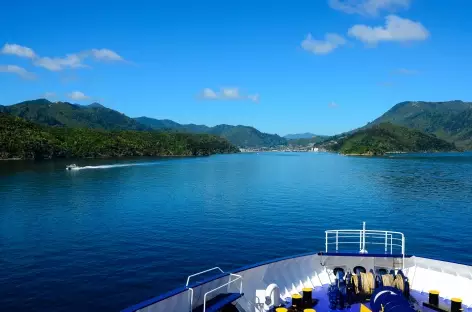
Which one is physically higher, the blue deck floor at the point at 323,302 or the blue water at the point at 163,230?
the blue deck floor at the point at 323,302

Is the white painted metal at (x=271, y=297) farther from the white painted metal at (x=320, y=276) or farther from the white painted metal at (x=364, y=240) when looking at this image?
the white painted metal at (x=364, y=240)

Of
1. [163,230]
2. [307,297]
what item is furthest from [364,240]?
[163,230]

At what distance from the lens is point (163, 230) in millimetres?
46750

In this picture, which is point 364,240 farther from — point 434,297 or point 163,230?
point 163,230

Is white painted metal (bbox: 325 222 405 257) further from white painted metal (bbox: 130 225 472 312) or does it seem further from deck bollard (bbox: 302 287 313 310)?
deck bollard (bbox: 302 287 313 310)

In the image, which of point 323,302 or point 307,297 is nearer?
point 307,297

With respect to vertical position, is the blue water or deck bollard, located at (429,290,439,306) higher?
deck bollard, located at (429,290,439,306)

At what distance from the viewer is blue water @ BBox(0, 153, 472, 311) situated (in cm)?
2917

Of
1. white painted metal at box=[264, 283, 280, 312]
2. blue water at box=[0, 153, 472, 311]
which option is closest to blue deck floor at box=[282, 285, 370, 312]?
white painted metal at box=[264, 283, 280, 312]

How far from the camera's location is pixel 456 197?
77062 mm

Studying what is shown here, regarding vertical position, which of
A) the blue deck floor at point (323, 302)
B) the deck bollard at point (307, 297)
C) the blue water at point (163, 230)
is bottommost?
the blue water at point (163, 230)

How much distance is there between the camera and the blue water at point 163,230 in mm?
29172

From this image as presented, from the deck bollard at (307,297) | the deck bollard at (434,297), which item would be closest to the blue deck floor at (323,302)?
the deck bollard at (307,297)

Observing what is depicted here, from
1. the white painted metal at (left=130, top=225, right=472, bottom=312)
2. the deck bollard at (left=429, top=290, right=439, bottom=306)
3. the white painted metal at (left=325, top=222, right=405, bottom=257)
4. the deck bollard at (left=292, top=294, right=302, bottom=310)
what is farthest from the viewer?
the white painted metal at (left=325, top=222, right=405, bottom=257)
